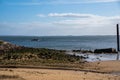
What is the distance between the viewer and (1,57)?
40156 mm

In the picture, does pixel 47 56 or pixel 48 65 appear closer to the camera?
pixel 48 65

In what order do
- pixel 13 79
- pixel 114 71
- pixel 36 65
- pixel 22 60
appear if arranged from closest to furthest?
pixel 13 79, pixel 114 71, pixel 36 65, pixel 22 60

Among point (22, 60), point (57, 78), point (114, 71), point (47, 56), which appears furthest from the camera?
point (47, 56)

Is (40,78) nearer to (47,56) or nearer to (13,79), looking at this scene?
(13,79)

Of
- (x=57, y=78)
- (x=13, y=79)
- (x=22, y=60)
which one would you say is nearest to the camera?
(x=13, y=79)

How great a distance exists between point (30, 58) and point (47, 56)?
347 cm

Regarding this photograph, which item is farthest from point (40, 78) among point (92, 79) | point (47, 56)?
point (47, 56)

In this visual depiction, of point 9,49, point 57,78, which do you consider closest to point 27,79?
point 57,78

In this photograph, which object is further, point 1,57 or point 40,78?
point 1,57

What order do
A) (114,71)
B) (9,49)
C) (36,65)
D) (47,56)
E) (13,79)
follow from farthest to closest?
(9,49), (47,56), (36,65), (114,71), (13,79)

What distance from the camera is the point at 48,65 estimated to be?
34906 mm

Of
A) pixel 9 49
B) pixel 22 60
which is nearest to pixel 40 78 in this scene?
→ pixel 22 60

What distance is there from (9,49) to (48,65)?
1570 cm

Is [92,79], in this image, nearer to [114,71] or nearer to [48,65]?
[114,71]
